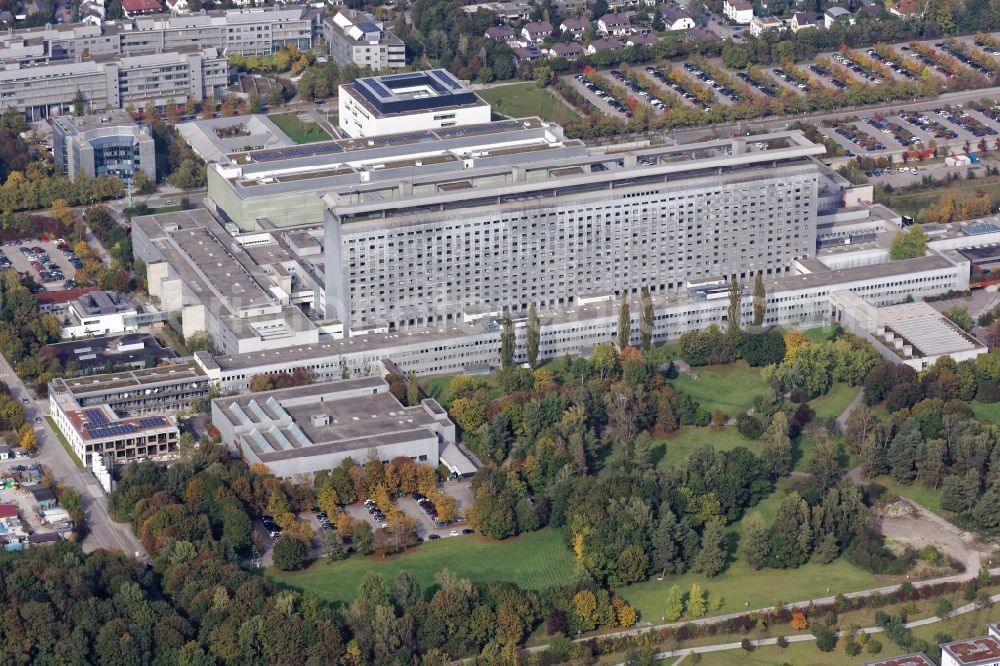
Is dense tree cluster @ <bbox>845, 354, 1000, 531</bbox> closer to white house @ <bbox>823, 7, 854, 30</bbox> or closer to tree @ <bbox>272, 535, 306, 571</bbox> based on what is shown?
tree @ <bbox>272, 535, 306, 571</bbox>

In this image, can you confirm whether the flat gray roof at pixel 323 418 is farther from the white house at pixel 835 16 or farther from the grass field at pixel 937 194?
the white house at pixel 835 16

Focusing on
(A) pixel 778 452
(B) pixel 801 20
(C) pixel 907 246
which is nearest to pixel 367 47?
(B) pixel 801 20

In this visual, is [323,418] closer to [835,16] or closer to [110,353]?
[110,353]

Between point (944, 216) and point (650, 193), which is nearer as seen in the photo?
point (650, 193)

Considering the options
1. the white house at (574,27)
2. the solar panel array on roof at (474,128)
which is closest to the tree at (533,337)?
the solar panel array on roof at (474,128)

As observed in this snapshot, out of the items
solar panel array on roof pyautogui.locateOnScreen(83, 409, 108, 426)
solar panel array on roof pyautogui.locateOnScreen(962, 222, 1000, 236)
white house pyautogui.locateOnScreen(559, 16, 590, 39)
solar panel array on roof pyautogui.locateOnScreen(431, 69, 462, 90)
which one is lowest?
solar panel array on roof pyautogui.locateOnScreen(83, 409, 108, 426)

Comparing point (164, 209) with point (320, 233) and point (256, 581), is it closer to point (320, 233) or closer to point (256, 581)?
point (320, 233)

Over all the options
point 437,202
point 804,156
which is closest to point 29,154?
point 437,202

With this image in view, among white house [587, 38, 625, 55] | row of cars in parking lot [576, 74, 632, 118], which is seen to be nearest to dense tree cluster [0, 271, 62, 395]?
row of cars in parking lot [576, 74, 632, 118]
